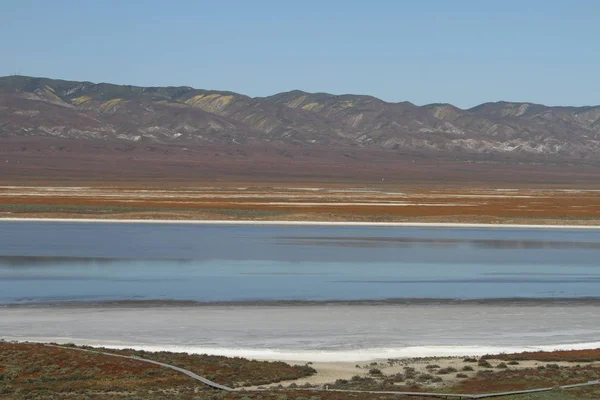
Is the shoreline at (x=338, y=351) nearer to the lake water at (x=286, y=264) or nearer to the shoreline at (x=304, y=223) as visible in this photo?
the lake water at (x=286, y=264)

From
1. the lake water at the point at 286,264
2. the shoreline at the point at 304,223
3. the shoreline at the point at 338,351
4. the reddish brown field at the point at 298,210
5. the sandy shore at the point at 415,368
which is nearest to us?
the sandy shore at the point at 415,368

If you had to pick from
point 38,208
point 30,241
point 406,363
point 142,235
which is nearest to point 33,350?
point 406,363

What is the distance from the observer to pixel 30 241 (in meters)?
46.1

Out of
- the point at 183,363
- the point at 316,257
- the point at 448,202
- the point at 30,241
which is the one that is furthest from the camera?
the point at 448,202

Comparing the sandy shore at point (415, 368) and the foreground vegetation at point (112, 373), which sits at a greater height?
the sandy shore at point (415, 368)

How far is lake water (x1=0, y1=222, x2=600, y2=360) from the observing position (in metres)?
21.3

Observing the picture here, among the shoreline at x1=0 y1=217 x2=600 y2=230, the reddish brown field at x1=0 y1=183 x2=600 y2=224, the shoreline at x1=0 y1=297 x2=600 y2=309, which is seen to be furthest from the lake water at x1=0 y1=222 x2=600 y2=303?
the reddish brown field at x1=0 y1=183 x2=600 y2=224

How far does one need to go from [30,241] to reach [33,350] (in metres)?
29.1

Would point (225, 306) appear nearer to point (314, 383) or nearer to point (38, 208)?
point (314, 383)

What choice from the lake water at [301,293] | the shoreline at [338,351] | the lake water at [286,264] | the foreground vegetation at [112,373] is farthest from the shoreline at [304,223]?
the foreground vegetation at [112,373]

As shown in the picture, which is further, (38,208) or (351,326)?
→ (38,208)

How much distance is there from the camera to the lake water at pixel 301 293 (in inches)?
840

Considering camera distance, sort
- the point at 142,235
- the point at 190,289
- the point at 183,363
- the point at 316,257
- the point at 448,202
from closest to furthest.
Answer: the point at 183,363 → the point at 190,289 → the point at 316,257 → the point at 142,235 → the point at 448,202

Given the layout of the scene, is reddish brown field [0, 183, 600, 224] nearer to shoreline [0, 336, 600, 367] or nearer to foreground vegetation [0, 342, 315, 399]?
shoreline [0, 336, 600, 367]
